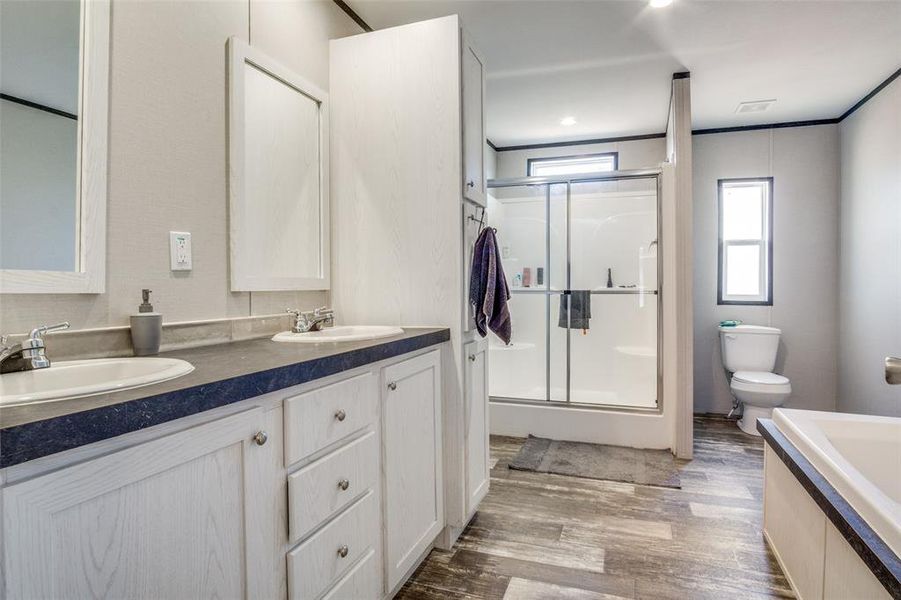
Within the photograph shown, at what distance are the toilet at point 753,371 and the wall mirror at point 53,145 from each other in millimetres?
4080

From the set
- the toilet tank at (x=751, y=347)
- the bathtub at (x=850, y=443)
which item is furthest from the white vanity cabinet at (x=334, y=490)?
the toilet tank at (x=751, y=347)

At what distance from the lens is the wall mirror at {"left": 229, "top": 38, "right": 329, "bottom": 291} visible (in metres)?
1.74

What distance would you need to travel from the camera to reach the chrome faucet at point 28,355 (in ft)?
3.46

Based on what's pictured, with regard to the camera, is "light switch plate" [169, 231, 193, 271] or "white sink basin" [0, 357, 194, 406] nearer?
"white sink basin" [0, 357, 194, 406]

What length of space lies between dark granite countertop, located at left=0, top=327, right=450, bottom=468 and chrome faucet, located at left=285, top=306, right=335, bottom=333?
31 cm

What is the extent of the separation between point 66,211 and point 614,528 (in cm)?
240

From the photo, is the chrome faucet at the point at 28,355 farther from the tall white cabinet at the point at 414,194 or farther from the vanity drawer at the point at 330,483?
the tall white cabinet at the point at 414,194

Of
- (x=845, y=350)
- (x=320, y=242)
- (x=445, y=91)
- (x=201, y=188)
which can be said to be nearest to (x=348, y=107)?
(x=445, y=91)

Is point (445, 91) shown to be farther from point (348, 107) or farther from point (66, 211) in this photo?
point (66, 211)

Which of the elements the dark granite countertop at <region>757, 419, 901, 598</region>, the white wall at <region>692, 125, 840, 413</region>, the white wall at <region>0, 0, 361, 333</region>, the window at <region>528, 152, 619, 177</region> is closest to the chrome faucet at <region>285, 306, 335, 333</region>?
the white wall at <region>0, 0, 361, 333</region>

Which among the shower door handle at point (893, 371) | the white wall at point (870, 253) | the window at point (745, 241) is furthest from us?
the window at point (745, 241)

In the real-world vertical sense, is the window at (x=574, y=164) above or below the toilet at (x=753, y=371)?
above

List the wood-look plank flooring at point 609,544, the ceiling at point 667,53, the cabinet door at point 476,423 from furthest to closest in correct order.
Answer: the ceiling at point 667,53 < the cabinet door at point 476,423 < the wood-look plank flooring at point 609,544

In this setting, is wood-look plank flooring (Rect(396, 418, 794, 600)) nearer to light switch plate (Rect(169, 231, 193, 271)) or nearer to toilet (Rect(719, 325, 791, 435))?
toilet (Rect(719, 325, 791, 435))
